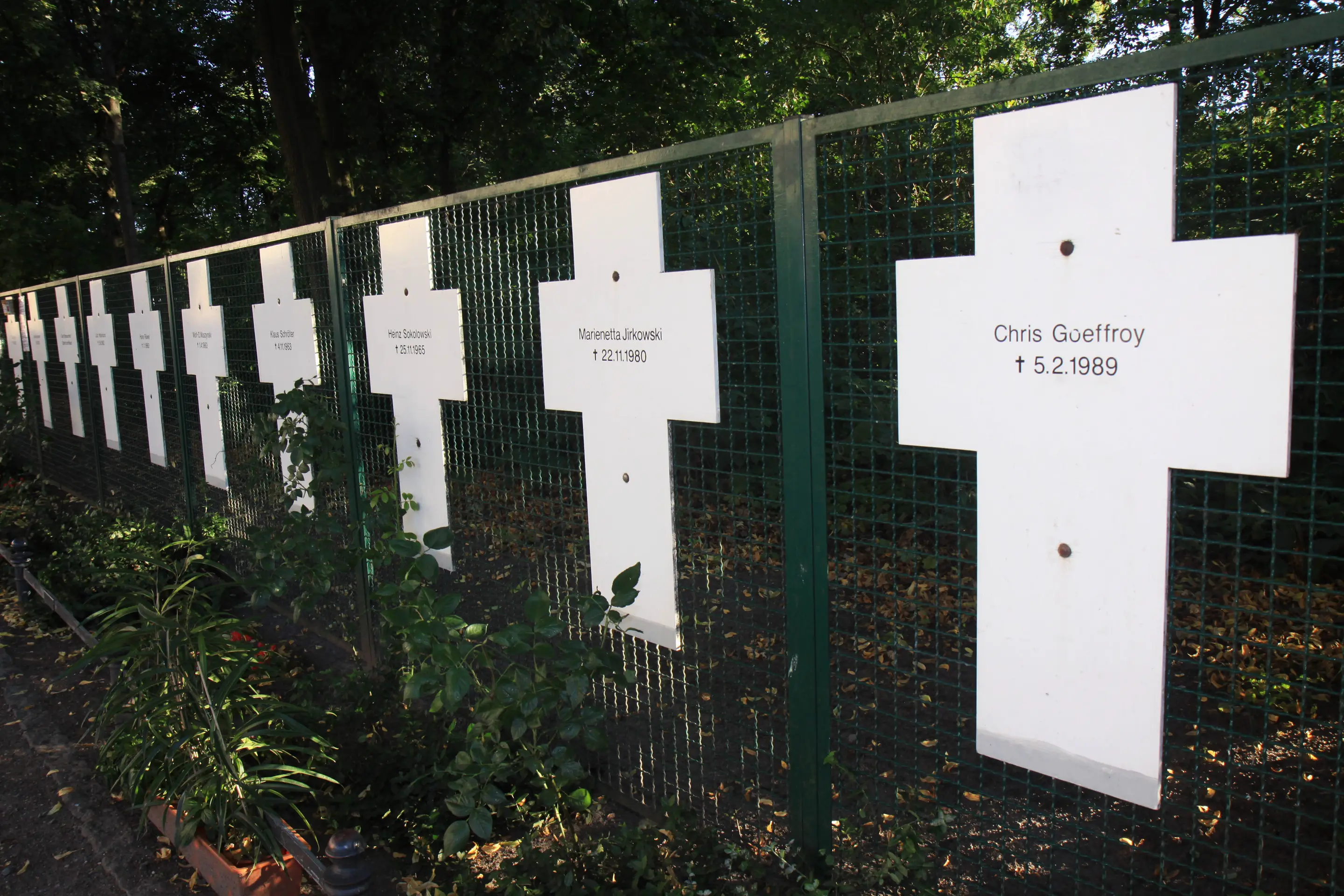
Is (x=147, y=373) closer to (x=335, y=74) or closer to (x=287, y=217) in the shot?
(x=335, y=74)

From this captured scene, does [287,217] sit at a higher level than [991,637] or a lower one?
higher

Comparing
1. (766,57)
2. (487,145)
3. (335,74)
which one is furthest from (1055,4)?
(335,74)

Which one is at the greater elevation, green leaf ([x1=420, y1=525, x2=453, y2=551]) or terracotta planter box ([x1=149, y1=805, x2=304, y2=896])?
green leaf ([x1=420, y1=525, x2=453, y2=551])

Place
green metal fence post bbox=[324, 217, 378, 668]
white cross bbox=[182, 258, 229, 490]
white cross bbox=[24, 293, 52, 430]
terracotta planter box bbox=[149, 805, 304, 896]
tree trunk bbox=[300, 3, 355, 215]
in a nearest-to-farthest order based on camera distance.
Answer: terracotta planter box bbox=[149, 805, 304, 896]
green metal fence post bbox=[324, 217, 378, 668]
white cross bbox=[182, 258, 229, 490]
white cross bbox=[24, 293, 52, 430]
tree trunk bbox=[300, 3, 355, 215]

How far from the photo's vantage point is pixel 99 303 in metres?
9.62

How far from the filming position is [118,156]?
17.9 m

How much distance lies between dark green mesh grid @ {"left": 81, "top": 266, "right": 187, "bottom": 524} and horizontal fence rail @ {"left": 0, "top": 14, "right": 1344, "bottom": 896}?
4.93 feet

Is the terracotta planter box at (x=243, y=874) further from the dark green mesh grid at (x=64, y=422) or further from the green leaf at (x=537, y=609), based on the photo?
the dark green mesh grid at (x=64, y=422)

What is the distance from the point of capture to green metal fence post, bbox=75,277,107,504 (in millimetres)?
10320

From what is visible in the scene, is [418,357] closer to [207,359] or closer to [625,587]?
[625,587]

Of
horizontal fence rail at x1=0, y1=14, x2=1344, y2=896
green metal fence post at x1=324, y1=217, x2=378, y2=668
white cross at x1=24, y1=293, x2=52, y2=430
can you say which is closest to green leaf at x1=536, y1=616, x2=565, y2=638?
horizontal fence rail at x1=0, y1=14, x2=1344, y2=896

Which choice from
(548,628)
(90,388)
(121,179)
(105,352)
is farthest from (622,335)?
(121,179)

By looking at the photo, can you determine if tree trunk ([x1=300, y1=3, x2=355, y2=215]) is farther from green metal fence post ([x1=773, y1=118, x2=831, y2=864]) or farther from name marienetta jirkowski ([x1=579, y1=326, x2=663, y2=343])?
green metal fence post ([x1=773, y1=118, x2=831, y2=864])

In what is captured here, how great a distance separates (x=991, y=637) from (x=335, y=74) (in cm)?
1260
